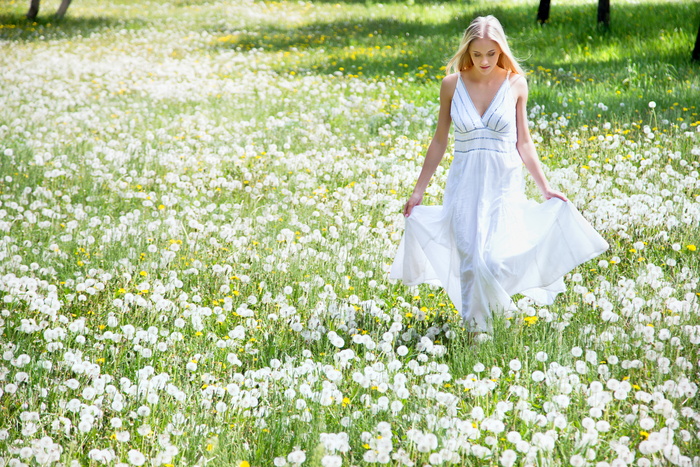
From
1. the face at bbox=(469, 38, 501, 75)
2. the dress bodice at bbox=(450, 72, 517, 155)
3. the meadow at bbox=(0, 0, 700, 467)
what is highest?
the face at bbox=(469, 38, 501, 75)

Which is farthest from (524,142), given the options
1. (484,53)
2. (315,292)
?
(315,292)

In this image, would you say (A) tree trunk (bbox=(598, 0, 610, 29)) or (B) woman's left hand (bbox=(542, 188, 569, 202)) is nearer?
(B) woman's left hand (bbox=(542, 188, 569, 202))

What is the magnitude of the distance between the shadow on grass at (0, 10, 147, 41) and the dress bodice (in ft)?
60.9

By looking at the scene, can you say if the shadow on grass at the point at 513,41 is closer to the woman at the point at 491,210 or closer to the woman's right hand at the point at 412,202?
the woman at the point at 491,210

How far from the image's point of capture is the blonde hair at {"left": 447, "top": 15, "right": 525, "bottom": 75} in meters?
4.21

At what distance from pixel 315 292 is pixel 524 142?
5.87ft

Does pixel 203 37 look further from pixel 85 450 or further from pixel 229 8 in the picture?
pixel 85 450

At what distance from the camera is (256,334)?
466 centimetres

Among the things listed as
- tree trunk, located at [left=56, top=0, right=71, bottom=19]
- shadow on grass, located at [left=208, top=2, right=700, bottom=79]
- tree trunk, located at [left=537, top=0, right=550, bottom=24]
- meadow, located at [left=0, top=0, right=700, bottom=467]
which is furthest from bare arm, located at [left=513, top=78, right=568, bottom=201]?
tree trunk, located at [left=56, top=0, right=71, bottom=19]

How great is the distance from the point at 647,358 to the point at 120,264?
380 centimetres

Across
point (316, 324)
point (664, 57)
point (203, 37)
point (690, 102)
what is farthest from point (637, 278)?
point (203, 37)

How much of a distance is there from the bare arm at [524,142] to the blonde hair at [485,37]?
12cm

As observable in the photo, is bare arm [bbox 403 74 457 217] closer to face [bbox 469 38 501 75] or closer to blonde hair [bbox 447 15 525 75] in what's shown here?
blonde hair [bbox 447 15 525 75]

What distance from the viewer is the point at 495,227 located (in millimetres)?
4340
